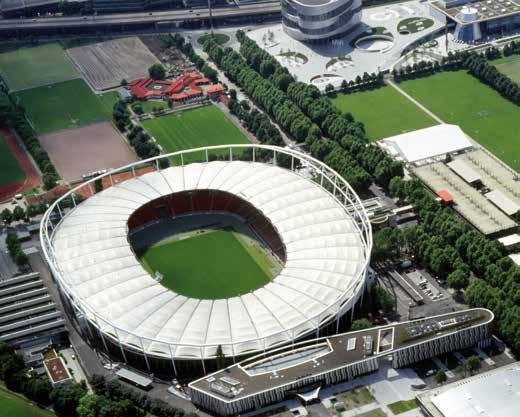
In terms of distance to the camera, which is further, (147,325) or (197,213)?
(197,213)

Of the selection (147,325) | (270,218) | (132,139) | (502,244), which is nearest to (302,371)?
(147,325)

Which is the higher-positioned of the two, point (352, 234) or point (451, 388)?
point (352, 234)

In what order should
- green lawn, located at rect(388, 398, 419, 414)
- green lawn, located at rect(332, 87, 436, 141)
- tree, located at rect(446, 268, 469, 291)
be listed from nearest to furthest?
1. green lawn, located at rect(388, 398, 419, 414)
2. tree, located at rect(446, 268, 469, 291)
3. green lawn, located at rect(332, 87, 436, 141)

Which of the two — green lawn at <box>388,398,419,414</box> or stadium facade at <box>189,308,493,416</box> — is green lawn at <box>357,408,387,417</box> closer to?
green lawn at <box>388,398,419,414</box>

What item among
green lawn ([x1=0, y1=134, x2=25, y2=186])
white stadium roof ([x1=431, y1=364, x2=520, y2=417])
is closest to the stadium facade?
white stadium roof ([x1=431, y1=364, x2=520, y2=417])

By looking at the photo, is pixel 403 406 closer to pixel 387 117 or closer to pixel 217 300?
pixel 217 300

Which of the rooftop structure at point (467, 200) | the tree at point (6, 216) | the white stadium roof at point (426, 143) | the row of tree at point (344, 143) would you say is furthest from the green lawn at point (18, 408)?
the white stadium roof at point (426, 143)

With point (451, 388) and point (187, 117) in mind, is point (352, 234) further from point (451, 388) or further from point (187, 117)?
point (187, 117)
